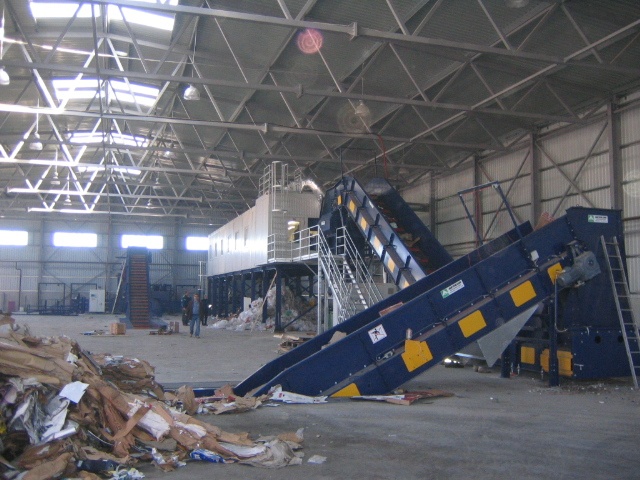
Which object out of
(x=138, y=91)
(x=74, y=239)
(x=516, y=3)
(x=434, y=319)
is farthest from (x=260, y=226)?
(x=74, y=239)

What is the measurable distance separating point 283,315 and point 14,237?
29828 millimetres

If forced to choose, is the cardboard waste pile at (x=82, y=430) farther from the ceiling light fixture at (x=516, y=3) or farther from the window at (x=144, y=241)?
the window at (x=144, y=241)

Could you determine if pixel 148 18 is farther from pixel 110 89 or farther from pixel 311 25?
pixel 311 25

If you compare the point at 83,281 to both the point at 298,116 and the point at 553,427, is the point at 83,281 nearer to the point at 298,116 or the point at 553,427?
the point at 298,116

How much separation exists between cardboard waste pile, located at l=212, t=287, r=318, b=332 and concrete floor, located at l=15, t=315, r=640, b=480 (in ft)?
42.7

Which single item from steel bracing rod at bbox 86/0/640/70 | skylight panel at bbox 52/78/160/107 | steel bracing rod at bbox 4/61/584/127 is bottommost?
steel bracing rod at bbox 86/0/640/70

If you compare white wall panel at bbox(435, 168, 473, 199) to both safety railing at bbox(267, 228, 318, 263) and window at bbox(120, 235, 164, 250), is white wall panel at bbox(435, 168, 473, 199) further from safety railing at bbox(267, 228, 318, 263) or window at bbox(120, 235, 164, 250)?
window at bbox(120, 235, 164, 250)

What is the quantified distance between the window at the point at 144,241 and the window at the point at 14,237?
23.1 ft

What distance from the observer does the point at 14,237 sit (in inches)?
1748

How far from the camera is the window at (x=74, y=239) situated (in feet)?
149

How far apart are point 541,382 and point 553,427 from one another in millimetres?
3523

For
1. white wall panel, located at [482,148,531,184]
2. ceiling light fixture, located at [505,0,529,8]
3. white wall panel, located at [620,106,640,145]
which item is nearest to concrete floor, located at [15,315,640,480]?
ceiling light fixture, located at [505,0,529,8]

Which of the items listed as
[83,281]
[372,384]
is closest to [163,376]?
[372,384]

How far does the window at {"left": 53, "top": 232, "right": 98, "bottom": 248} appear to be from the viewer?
45.3m
